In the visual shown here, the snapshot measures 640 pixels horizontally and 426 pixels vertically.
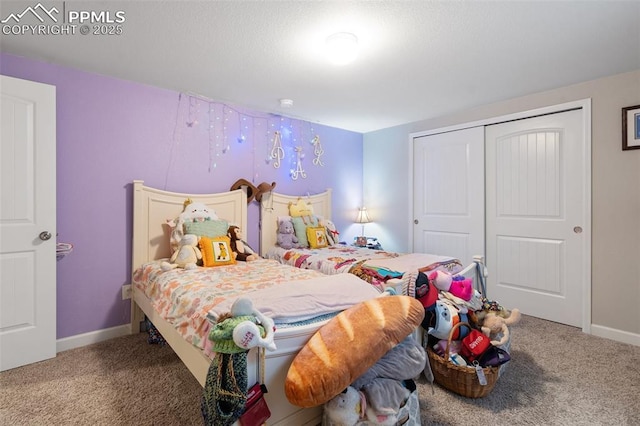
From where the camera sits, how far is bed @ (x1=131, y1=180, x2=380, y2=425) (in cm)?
139

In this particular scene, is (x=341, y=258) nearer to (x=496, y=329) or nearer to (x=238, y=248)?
(x=238, y=248)

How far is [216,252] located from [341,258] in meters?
1.10

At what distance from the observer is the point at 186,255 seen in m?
2.57

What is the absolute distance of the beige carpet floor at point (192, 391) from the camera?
5.59 feet

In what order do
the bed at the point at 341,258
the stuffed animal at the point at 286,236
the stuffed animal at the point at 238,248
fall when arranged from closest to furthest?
1. the bed at the point at 341,258
2. the stuffed animal at the point at 238,248
3. the stuffed animal at the point at 286,236

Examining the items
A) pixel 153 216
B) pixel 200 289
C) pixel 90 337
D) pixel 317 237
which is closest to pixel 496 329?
pixel 200 289

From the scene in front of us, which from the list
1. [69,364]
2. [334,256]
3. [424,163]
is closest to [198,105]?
[334,256]

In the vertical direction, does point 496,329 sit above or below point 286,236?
below

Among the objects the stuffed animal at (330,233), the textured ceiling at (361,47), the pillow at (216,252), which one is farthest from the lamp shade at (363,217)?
the pillow at (216,252)

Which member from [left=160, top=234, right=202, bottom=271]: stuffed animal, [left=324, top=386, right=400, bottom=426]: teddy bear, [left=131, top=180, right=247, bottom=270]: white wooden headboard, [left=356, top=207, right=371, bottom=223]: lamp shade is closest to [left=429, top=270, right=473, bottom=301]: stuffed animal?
[left=324, top=386, right=400, bottom=426]: teddy bear

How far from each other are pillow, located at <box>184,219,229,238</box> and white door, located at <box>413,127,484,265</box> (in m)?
2.51

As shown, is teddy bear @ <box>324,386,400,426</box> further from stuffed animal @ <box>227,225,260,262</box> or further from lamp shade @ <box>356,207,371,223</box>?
lamp shade @ <box>356,207,371,223</box>

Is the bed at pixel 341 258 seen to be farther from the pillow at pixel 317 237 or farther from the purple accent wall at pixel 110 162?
the purple accent wall at pixel 110 162

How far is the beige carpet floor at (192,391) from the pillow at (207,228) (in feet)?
3.13
